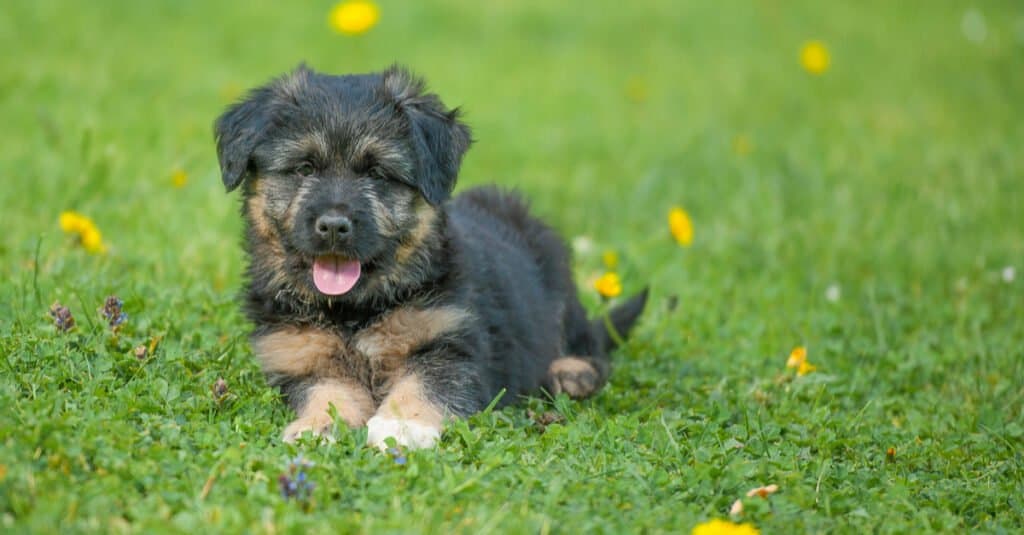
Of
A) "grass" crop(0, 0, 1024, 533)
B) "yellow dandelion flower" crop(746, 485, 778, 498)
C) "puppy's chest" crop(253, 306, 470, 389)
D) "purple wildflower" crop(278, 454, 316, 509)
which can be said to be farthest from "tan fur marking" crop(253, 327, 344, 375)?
"yellow dandelion flower" crop(746, 485, 778, 498)

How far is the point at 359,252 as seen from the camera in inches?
165

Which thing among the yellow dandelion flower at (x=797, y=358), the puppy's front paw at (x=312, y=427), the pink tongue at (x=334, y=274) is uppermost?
the pink tongue at (x=334, y=274)

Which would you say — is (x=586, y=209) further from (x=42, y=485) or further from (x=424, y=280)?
(x=42, y=485)

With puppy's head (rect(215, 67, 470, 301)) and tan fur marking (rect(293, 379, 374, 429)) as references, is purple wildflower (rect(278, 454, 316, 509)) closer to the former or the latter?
tan fur marking (rect(293, 379, 374, 429))

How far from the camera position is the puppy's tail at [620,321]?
18.6 ft

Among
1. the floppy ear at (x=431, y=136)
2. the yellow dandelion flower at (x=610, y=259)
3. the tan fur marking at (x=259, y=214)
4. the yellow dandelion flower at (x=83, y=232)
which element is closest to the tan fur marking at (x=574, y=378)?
the floppy ear at (x=431, y=136)

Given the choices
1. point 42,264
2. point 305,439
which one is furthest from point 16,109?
point 305,439

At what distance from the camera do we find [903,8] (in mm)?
16250

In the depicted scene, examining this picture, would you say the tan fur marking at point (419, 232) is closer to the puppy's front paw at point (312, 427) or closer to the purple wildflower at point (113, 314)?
the puppy's front paw at point (312, 427)

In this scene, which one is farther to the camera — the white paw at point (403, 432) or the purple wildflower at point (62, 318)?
the purple wildflower at point (62, 318)

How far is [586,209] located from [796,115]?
339cm

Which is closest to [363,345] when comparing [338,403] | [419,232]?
[338,403]

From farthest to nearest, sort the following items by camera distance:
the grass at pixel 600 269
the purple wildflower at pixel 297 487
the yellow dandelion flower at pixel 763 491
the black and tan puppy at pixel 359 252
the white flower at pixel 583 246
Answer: the white flower at pixel 583 246 < the black and tan puppy at pixel 359 252 < the yellow dandelion flower at pixel 763 491 < the grass at pixel 600 269 < the purple wildflower at pixel 297 487

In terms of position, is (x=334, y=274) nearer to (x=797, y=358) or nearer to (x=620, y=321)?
(x=620, y=321)
